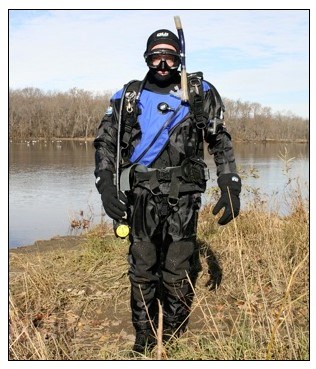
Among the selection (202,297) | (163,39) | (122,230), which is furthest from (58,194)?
(202,297)

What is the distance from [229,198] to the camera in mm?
3291

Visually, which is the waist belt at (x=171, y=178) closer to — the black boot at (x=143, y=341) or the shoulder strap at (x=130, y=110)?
the shoulder strap at (x=130, y=110)

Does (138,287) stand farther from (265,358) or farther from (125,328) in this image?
(265,358)

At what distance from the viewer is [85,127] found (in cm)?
3512

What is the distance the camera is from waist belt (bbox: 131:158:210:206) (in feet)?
10.8

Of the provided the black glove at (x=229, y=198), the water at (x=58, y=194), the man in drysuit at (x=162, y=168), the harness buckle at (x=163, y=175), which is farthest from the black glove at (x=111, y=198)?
the water at (x=58, y=194)

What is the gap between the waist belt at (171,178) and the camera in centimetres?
329

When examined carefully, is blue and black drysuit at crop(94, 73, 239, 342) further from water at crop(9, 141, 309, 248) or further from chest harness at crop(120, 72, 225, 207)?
water at crop(9, 141, 309, 248)

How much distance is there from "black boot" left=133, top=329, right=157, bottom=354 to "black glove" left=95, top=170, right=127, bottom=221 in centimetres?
93

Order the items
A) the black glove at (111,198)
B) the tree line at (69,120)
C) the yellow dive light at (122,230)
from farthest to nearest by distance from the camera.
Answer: the tree line at (69,120)
the yellow dive light at (122,230)
the black glove at (111,198)

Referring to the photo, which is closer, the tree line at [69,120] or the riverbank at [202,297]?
the riverbank at [202,297]

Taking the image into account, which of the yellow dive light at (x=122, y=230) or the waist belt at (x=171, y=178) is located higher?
the waist belt at (x=171, y=178)

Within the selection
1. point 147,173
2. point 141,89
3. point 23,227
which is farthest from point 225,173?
point 23,227

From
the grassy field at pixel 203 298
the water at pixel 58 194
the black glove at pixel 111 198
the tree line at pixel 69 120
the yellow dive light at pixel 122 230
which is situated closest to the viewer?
the grassy field at pixel 203 298
